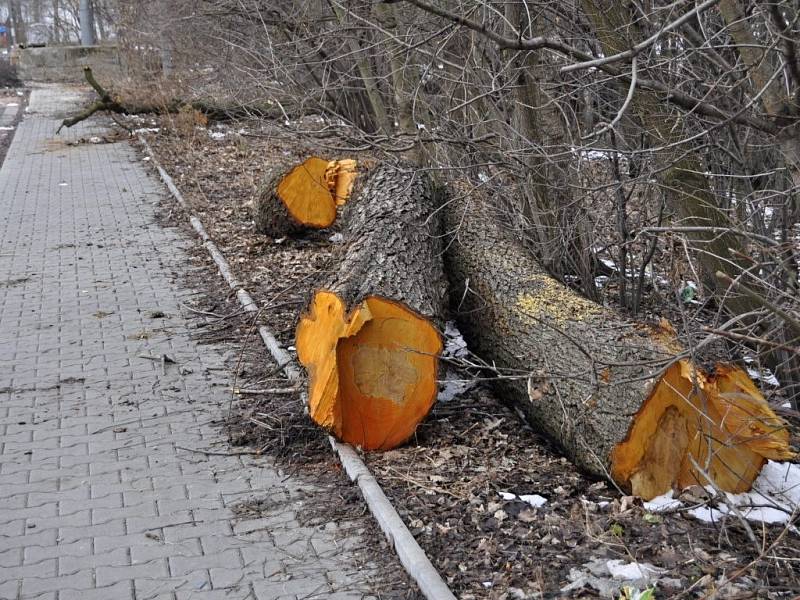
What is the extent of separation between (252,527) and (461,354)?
242cm

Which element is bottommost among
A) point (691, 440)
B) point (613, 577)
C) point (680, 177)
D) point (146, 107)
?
point (613, 577)

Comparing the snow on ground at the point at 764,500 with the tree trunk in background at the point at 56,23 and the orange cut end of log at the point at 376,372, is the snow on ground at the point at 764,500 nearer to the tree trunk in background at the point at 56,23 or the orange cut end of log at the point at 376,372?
the orange cut end of log at the point at 376,372

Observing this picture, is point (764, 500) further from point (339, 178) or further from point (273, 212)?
point (339, 178)

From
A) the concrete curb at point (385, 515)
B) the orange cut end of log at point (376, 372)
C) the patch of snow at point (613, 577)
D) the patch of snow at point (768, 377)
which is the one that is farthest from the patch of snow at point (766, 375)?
the concrete curb at point (385, 515)

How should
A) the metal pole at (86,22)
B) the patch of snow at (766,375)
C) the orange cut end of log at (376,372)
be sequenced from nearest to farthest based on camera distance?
the orange cut end of log at (376,372)
the patch of snow at (766,375)
the metal pole at (86,22)

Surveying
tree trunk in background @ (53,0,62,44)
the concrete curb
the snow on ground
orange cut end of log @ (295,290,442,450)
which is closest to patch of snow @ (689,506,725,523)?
the snow on ground

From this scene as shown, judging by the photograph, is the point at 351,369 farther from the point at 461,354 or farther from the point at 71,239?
the point at 71,239

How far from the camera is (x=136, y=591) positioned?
4145 millimetres

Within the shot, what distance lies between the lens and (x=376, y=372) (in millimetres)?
5430

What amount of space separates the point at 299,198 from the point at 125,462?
17.3 ft

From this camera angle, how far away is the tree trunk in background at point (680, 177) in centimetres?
596

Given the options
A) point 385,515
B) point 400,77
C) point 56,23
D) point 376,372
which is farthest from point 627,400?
point 56,23

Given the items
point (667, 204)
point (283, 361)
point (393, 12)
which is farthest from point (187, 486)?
point (393, 12)

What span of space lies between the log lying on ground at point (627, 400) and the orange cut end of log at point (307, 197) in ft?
15.7
